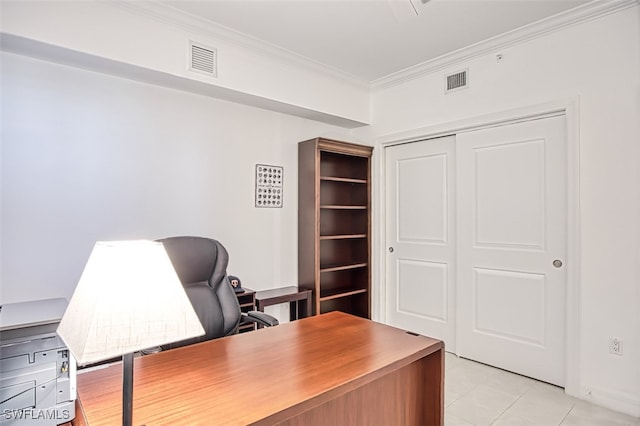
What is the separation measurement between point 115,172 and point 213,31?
50.9 inches

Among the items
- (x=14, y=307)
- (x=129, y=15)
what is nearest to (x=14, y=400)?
(x=14, y=307)

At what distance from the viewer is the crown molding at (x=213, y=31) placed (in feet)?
8.04

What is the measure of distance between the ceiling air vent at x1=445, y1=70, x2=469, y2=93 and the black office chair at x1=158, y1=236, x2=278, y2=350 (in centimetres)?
256

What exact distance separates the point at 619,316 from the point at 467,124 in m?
1.82

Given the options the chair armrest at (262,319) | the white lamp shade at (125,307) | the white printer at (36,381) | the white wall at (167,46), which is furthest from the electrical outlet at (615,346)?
the white printer at (36,381)

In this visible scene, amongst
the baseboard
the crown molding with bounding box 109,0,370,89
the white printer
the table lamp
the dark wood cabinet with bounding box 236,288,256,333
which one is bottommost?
the baseboard

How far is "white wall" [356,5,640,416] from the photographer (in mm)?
2381

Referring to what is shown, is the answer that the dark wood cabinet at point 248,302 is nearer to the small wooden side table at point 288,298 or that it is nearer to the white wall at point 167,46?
the small wooden side table at point 288,298

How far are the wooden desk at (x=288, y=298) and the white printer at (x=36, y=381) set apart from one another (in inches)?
78.0

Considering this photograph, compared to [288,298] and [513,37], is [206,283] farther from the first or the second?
Result: [513,37]

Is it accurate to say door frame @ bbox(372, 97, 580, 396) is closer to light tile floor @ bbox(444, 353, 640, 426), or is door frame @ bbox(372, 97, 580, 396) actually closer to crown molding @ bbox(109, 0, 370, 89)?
light tile floor @ bbox(444, 353, 640, 426)

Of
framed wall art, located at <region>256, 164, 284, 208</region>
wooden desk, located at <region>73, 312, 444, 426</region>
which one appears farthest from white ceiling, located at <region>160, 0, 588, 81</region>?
wooden desk, located at <region>73, 312, 444, 426</region>

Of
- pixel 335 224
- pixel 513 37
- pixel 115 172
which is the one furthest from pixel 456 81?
pixel 115 172

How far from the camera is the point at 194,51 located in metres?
2.75
